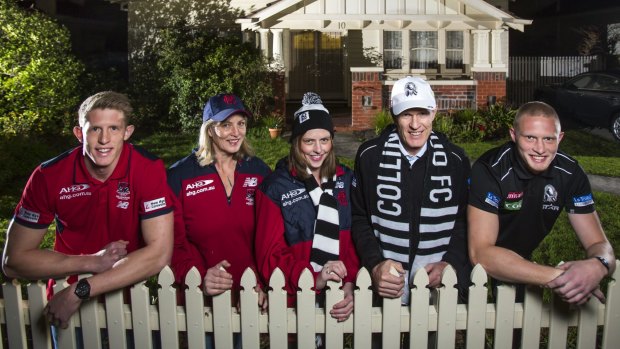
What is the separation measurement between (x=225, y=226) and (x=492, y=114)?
12210 mm

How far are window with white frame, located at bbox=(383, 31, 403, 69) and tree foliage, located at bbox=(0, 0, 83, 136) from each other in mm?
8881

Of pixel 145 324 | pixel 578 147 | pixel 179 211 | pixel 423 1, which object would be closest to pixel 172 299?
pixel 145 324

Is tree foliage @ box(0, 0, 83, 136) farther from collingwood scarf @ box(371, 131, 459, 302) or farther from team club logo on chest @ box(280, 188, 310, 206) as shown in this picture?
collingwood scarf @ box(371, 131, 459, 302)

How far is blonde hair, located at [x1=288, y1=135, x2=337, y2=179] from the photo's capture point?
3.87m

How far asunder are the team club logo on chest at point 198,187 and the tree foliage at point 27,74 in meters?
8.57

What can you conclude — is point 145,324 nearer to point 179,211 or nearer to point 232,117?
point 179,211

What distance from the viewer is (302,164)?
3885 mm

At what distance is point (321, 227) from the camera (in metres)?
3.80

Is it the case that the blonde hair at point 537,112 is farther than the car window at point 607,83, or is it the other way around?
the car window at point 607,83

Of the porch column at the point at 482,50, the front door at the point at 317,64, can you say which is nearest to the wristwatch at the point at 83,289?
the porch column at the point at 482,50

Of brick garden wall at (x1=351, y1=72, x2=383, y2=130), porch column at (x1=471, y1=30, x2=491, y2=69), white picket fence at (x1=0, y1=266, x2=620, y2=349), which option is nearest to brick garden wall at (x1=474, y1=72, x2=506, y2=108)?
porch column at (x1=471, y1=30, x2=491, y2=69)

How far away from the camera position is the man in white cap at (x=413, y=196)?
3771 millimetres

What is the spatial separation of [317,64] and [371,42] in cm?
242

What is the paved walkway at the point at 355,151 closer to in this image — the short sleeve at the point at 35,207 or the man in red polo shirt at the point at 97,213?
the man in red polo shirt at the point at 97,213
